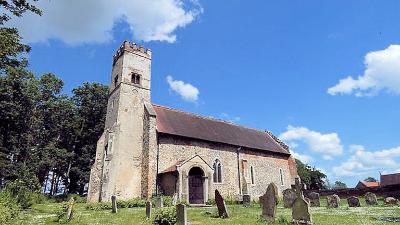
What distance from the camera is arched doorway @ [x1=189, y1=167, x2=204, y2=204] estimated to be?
85.8 ft

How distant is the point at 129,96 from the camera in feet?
92.7

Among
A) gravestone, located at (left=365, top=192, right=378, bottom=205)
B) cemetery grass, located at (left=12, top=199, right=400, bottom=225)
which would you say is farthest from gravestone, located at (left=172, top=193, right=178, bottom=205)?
gravestone, located at (left=365, top=192, right=378, bottom=205)

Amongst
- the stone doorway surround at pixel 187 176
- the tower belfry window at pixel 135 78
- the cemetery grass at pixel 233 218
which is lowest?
the cemetery grass at pixel 233 218

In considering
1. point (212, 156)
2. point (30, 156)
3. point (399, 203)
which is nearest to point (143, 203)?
point (212, 156)

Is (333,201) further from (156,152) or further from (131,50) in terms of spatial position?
(131,50)

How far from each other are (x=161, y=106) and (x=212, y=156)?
7442mm

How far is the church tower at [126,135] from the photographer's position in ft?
82.4

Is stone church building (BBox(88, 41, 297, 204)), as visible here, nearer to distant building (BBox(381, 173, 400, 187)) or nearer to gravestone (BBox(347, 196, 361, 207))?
gravestone (BBox(347, 196, 361, 207))

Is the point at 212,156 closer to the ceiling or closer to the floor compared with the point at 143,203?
closer to the ceiling

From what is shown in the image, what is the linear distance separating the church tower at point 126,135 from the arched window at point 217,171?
6.96 metres

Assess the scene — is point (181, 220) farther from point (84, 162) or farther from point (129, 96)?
point (84, 162)

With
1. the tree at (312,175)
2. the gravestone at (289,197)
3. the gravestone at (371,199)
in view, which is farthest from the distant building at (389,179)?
the gravestone at (289,197)

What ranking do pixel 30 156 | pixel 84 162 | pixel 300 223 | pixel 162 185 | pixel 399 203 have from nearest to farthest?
pixel 300 223 → pixel 399 203 → pixel 162 185 → pixel 30 156 → pixel 84 162

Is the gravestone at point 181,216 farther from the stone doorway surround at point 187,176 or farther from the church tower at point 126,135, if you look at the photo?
the church tower at point 126,135
